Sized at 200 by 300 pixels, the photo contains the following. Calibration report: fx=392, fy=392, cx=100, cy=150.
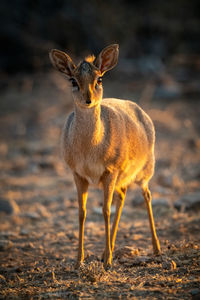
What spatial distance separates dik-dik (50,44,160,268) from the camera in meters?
4.98

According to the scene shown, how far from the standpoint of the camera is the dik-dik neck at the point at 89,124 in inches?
196

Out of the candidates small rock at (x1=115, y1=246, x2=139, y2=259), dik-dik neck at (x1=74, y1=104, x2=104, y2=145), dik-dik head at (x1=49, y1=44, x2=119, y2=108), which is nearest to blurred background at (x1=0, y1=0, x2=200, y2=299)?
small rock at (x1=115, y1=246, x2=139, y2=259)

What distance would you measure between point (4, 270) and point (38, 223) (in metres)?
2.14

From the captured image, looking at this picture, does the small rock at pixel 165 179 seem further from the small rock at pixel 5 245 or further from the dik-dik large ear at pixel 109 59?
the dik-dik large ear at pixel 109 59

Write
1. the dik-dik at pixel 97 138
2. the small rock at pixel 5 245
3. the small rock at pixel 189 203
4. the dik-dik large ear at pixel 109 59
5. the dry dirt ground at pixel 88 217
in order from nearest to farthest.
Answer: the dry dirt ground at pixel 88 217
the dik-dik at pixel 97 138
the dik-dik large ear at pixel 109 59
the small rock at pixel 5 245
the small rock at pixel 189 203

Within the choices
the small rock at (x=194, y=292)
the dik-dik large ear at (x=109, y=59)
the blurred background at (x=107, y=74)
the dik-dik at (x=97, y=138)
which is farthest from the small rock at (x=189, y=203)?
the small rock at (x=194, y=292)

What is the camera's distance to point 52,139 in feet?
43.8

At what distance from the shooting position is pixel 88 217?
7668 millimetres

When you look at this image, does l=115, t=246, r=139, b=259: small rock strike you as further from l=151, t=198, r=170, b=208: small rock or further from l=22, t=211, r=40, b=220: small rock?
l=22, t=211, r=40, b=220: small rock

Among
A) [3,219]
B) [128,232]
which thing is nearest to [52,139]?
[3,219]

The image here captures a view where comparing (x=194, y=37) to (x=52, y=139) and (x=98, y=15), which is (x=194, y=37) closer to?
(x=98, y=15)

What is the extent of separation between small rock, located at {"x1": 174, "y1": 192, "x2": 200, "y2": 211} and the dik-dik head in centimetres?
355

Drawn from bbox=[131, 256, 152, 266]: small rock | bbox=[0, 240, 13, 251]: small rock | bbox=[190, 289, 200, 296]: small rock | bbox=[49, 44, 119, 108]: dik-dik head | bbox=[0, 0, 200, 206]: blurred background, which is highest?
bbox=[0, 0, 200, 206]: blurred background

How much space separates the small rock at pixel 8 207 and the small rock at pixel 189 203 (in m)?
3.29
